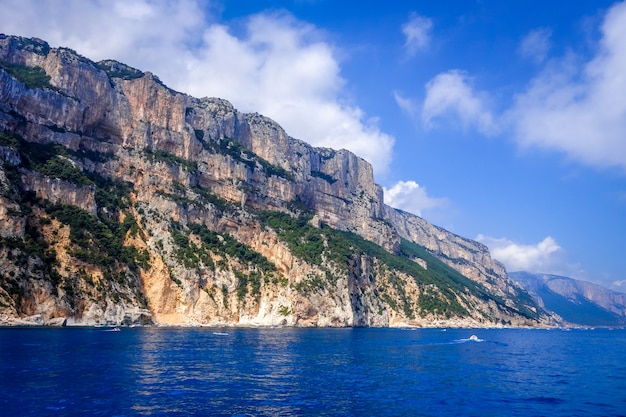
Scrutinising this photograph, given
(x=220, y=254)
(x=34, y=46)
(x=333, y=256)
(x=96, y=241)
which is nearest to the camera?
(x=96, y=241)

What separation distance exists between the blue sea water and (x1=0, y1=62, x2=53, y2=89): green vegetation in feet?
319

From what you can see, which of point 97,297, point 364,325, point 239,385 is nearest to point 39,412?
point 239,385

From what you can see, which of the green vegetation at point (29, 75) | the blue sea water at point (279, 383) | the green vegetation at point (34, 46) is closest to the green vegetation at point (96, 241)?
the green vegetation at point (29, 75)

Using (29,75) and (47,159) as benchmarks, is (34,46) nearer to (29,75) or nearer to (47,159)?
(29,75)

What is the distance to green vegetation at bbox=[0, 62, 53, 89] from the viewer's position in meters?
129

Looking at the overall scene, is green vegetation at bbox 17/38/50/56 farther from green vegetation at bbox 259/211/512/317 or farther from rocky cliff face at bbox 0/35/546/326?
green vegetation at bbox 259/211/512/317

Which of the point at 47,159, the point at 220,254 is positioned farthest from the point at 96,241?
the point at 220,254

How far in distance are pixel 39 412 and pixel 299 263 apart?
119m

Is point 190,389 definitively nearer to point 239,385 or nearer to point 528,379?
point 239,385

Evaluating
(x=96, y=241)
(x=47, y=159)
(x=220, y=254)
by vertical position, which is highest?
(x=47, y=159)

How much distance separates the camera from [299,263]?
5595 inches

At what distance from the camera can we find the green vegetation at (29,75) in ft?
422

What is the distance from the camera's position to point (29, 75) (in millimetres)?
143000

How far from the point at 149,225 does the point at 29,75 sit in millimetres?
62137
